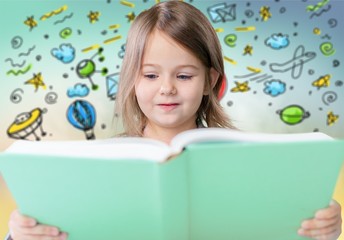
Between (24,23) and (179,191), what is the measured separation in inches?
55.0

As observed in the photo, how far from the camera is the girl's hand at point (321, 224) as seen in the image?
0.76 meters

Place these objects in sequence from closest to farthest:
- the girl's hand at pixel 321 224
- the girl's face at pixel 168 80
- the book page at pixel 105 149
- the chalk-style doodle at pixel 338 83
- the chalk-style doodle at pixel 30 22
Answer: the book page at pixel 105 149 → the girl's hand at pixel 321 224 → the girl's face at pixel 168 80 → the chalk-style doodle at pixel 30 22 → the chalk-style doodle at pixel 338 83

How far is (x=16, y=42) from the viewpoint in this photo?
1.81m

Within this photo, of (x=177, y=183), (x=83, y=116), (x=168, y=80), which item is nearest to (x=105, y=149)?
(x=177, y=183)

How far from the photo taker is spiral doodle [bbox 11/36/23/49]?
1.80 m

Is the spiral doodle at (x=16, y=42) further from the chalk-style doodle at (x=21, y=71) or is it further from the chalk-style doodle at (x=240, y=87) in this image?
the chalk-style doodle at (x=240, y=87)

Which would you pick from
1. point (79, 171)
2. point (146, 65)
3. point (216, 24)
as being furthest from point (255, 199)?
point (216, 24)

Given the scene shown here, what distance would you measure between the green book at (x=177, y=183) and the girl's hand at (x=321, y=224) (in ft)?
0.05

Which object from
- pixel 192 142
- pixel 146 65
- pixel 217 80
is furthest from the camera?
pixel 217 80

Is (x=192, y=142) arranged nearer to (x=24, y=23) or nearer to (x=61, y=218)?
(x=61, y=218)

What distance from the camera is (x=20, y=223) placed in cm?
72

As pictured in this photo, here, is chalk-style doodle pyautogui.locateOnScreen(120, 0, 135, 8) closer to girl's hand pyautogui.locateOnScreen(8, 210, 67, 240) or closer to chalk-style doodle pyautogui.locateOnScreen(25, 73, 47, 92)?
chalk-style doodle pyautogui.locateOnScreen(25, 73, 47, 92)

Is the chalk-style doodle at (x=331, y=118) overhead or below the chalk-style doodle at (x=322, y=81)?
below

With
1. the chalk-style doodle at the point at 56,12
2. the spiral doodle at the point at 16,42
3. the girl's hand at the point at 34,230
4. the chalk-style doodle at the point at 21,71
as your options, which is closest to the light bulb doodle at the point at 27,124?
the chalk-style doodle at the point at 21,71
